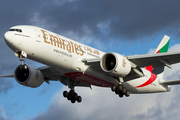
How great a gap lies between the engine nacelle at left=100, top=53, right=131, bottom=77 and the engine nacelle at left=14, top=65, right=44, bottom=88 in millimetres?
8469

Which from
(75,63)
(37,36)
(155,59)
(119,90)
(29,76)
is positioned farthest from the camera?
(29,76)

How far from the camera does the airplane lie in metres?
22.1

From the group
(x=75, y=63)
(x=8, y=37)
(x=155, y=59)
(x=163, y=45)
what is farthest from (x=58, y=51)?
(x=163, y=45)

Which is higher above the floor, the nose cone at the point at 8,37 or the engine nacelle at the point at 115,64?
the nose cone at the point at 8,37

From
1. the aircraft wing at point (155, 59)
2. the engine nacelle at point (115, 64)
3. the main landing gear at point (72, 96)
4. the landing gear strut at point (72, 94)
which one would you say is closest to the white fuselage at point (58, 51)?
the engine nacelle at point (115, 64)

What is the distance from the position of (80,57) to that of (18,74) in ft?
26.9

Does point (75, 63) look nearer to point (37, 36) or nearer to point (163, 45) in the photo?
point (37, 36)

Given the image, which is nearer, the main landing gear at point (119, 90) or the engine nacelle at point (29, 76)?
the main landing gear at point (119, 90)

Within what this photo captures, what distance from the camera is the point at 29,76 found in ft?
94.8

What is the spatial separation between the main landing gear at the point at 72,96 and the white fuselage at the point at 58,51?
3609 mm

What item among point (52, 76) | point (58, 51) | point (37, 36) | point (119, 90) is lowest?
point (119, 90)

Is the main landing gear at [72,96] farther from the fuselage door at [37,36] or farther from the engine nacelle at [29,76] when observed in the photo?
the fuselage door at [37,36]

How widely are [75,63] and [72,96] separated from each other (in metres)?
7.47

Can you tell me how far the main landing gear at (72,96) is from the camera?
1214 inches
